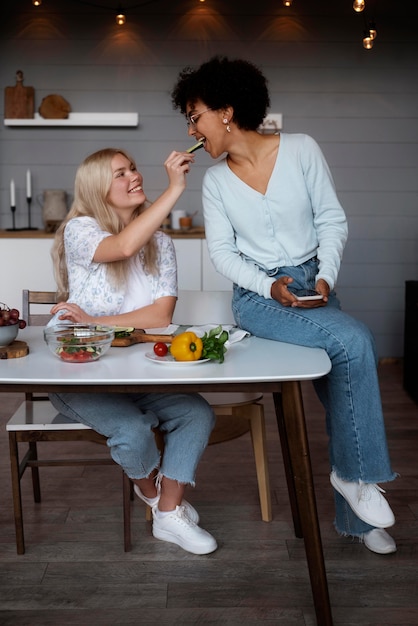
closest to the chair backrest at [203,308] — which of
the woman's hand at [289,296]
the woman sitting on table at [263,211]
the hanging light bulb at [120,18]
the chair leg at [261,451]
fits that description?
the woman sitting on table at [263,211]

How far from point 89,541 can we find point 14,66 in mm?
3747

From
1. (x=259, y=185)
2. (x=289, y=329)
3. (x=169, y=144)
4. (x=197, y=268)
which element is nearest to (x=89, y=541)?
(x=289, y=329)

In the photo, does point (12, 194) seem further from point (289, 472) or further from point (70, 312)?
point (289, 472)

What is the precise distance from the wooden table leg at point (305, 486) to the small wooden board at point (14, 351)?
685mm

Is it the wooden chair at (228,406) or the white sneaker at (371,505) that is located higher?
the wooden chair at (228,406)

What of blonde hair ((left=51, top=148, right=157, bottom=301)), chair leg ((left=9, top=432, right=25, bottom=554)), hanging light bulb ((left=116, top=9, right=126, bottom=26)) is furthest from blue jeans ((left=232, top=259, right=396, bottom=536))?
hanging light bulb ((left=116, top=9, right=126, bottom=26))

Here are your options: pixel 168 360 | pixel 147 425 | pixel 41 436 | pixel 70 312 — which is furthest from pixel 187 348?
pixel 41 436

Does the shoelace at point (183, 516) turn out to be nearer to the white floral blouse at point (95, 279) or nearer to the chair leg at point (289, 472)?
the chair leg at point (289, 472)

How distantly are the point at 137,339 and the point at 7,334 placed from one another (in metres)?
0.36

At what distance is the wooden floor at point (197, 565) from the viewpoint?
2.03 metres

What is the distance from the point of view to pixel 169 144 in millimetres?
5359

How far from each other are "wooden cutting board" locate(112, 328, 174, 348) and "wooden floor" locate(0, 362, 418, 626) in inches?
26.8

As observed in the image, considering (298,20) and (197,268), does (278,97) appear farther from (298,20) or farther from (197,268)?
(197,268)

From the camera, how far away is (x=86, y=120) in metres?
5.17
